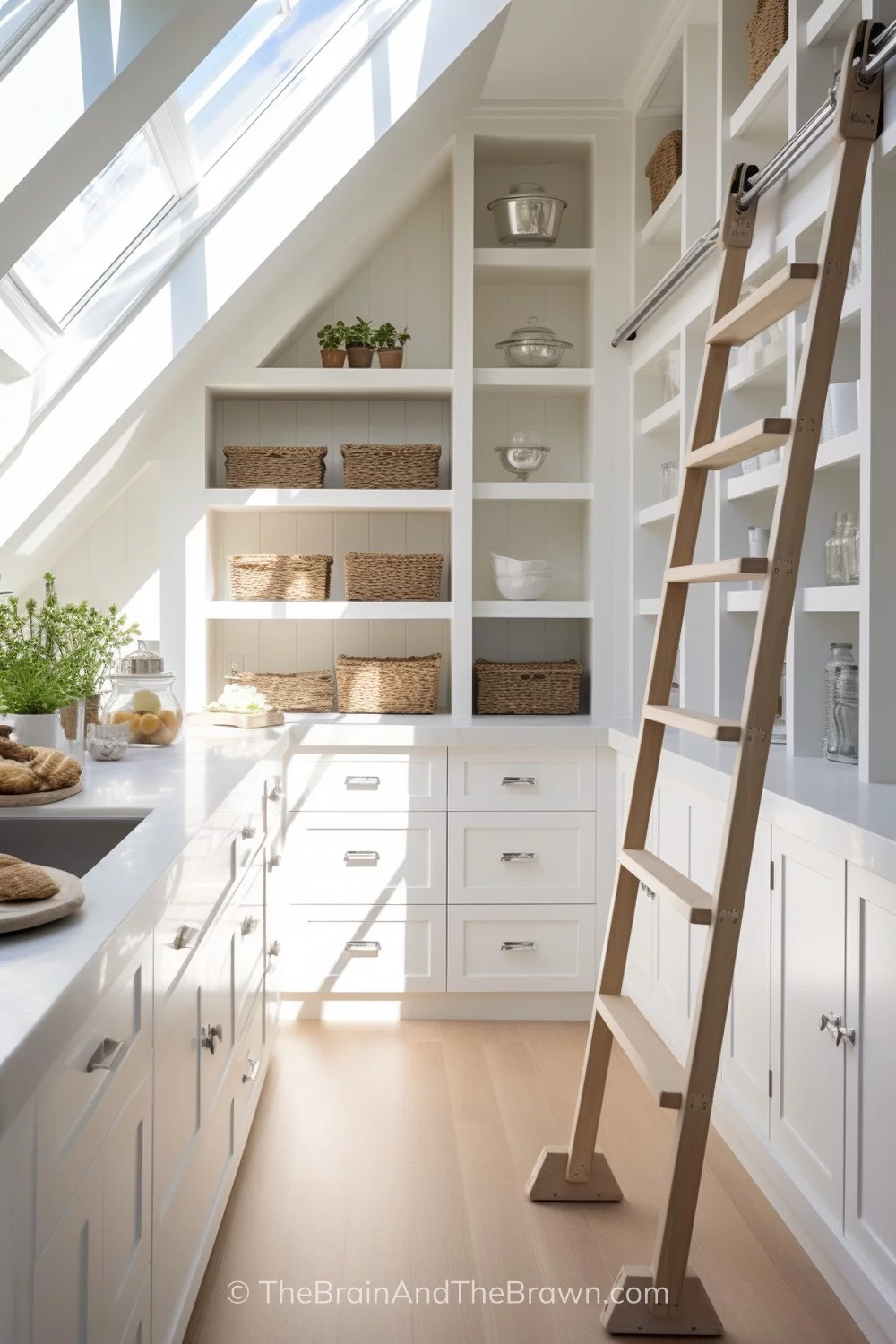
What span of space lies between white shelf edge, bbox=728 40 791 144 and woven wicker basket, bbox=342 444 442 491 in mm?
1411

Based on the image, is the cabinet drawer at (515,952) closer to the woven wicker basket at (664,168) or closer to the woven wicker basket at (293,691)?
the woven wicker basket at (293,691)

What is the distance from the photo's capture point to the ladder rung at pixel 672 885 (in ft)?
6.10

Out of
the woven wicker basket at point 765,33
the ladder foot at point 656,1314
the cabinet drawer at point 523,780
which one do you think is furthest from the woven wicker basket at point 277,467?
the ladder foot at point 656,1314

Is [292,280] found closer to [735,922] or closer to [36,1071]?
[735,922]

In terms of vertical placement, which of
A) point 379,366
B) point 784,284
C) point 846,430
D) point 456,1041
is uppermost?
point 379,366

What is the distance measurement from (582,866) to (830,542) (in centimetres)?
137

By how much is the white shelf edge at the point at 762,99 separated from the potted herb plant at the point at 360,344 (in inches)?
56.2

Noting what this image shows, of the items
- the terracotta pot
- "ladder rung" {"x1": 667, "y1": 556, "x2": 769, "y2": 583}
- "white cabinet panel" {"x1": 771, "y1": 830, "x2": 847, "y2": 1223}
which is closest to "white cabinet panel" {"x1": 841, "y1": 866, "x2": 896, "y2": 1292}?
"white cabinet panel" {"x1": 771, "y1": 830, "x2": 847, "y2": 1223}

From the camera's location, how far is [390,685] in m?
3.92

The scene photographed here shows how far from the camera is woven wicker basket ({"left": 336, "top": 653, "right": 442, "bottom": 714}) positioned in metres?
3.91

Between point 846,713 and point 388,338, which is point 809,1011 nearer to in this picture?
point 846,713

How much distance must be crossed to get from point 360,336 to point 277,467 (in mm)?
525

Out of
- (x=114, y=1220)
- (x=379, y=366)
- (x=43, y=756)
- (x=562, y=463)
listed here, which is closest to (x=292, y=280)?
(x=379, y=366)

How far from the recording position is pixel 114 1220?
1.28 meters
